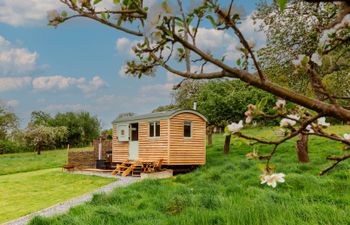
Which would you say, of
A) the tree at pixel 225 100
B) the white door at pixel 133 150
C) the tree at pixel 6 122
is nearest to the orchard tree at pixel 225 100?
the tree at pixel 225 100

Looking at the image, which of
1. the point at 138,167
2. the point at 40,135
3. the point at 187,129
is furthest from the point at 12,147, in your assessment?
the point at 187,129

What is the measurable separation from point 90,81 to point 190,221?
21254 millimetres

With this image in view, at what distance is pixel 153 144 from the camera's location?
18969mm

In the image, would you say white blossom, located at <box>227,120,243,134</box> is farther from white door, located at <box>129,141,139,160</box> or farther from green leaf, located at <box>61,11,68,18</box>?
white door, located at <box>129,141,139,160</box>

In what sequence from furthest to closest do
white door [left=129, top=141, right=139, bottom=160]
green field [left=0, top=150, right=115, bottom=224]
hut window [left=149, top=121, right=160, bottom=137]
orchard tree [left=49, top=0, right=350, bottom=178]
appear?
white door [left=129, top=141, right=139, bottom=160] → hut window [left=149, top=121, right=160, bottom=137] → green field [left=0, top=150, right=115, bottom=224] → orchard tree [left=49, top=0, right=350, bottom=178]

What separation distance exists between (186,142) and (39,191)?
7590 millimetres

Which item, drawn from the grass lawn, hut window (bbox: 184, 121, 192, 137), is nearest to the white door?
hut window (bbox: 184, 121, 192, 137)

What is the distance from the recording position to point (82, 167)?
23484 mm

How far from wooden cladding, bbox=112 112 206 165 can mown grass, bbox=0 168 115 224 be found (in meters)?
3.11

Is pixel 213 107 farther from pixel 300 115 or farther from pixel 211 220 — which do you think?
pixel 300 115

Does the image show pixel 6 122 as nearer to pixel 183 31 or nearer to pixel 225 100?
pixel 225 100

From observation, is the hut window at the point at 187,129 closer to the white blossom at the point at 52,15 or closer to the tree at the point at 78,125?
the white blossom at the point at 52,15

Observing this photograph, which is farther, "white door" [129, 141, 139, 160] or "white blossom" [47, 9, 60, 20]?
"white door" [129, 141, 139, 160]

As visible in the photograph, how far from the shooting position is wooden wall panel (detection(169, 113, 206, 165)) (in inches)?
717
